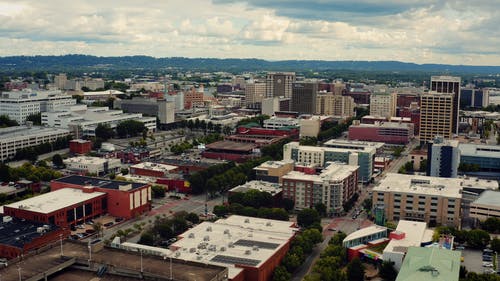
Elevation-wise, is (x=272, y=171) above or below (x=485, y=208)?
above

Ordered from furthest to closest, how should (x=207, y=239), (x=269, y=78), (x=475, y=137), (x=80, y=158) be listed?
(x=269, y=78)
(x=475, y=137)
(x=80, y=158)
(x=207, y=239)

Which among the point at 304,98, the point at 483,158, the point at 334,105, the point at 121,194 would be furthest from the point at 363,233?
the point at 334,105

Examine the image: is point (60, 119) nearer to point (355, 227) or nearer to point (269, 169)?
point (269, 169)

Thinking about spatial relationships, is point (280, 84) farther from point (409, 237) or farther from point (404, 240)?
point (404, 240)

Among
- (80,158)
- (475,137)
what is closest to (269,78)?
(475,137)

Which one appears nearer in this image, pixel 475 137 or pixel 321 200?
pixel 321 200

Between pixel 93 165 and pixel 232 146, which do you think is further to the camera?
pixel 232 146

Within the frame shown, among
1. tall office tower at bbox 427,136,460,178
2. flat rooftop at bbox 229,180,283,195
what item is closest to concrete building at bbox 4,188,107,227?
flat rooftop at bbox 229,180,283,195

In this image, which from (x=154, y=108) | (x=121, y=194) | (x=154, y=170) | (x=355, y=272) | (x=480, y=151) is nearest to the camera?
(x=355, y=272)
